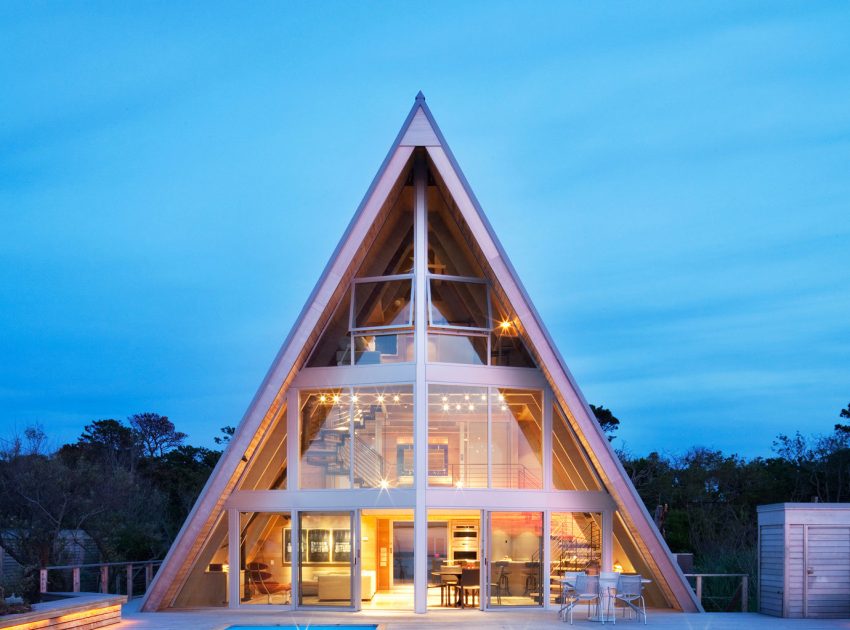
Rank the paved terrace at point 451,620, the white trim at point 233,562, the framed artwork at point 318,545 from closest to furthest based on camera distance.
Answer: the paved terrace at point 451,620
the framed artwork at point 318,545
the white trim at point 233,562

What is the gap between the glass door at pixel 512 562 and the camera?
15.8 meters

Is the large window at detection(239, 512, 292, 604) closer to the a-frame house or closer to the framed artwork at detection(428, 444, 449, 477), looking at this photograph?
the a-frame house

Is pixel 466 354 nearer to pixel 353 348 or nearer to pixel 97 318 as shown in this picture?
pixel 353 348

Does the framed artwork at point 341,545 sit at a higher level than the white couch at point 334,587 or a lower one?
higher

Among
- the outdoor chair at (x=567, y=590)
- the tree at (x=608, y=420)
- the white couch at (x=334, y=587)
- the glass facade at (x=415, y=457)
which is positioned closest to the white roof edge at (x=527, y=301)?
the glass facade at (x=415, y=457)

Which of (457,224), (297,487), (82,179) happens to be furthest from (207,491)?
(82,179)

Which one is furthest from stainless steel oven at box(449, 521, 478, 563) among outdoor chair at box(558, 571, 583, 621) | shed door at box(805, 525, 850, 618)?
shed door at box(805, 525, 850, 618)

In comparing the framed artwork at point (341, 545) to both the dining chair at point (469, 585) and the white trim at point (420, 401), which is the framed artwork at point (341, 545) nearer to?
the white trim at point (420, 401)

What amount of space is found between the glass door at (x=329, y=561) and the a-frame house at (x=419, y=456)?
2cm

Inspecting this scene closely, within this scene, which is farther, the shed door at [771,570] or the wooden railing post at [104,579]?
the wooden railing post at [104,579]

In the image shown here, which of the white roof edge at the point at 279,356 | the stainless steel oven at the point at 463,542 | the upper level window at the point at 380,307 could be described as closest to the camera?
the white roof edge at the point at 279,356

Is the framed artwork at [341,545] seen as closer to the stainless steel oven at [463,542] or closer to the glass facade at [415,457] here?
the glass facade at [415,457]

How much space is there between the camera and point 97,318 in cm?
7850

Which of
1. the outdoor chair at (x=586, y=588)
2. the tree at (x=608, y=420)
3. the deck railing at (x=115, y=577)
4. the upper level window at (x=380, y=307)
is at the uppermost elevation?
the upper level window at (x=380, y=307)
